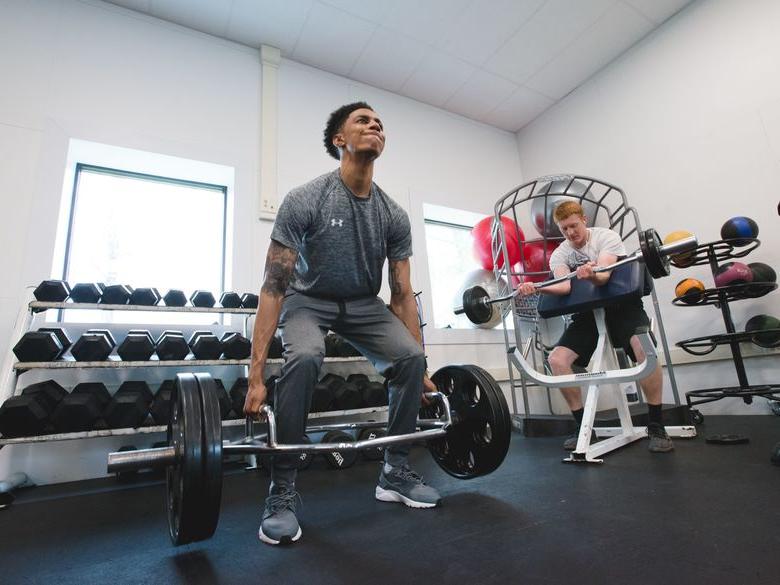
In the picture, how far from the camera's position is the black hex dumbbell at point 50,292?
2.01m

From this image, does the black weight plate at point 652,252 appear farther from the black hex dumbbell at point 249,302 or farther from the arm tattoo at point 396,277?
the black hex dumbbell at point 249,302

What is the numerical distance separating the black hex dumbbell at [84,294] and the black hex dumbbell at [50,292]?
38 mm

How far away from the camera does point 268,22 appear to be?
124 inches

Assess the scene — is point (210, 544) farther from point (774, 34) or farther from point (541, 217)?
point (774, 34)

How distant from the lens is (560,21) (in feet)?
11.0

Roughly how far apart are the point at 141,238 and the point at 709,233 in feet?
12.9

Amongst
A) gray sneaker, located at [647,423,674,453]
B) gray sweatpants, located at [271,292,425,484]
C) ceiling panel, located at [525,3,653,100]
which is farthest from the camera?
ceiling panel, located at [525,3,653,100]

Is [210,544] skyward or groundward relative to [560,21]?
groundward

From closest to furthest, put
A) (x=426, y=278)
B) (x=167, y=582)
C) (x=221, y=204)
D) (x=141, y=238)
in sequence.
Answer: (x=167, y=582)
(x=141, y=238)
(x=221, y=204)
(x=426, y=278)

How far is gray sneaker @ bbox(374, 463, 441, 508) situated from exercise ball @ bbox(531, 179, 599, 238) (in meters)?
2.40

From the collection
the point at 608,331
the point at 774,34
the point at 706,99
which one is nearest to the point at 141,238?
the point at 608,331

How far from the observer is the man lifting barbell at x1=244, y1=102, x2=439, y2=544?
122cm

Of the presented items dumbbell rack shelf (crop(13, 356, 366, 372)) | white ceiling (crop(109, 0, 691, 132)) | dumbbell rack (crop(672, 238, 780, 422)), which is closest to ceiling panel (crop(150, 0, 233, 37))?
white ceiling (crop(109, 0, 691, 132))

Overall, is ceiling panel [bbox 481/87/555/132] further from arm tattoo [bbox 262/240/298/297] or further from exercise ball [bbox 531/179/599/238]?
arm tattoo [bbox 262/240/298/297]
